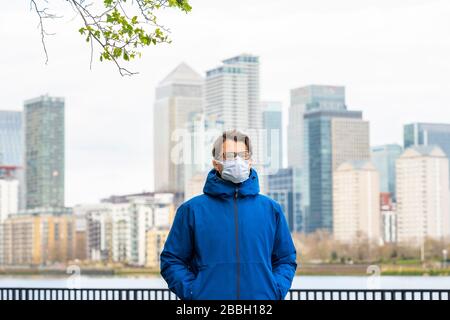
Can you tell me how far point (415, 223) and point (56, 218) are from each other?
143 feet

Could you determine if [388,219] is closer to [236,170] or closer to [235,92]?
[235,92]

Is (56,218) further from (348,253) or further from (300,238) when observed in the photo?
(348,253)

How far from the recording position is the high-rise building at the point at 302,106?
155m

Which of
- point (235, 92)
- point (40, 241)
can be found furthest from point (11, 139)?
point (40, 241)

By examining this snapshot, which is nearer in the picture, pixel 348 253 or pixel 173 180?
pixel 348 253

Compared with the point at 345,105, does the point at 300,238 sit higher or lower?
lower

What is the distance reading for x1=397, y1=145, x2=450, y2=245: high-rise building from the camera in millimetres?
129625

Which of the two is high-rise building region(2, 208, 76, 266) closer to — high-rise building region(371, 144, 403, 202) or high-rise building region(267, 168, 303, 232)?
high-rise building region(267, 168, 303, 232)

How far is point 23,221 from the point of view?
129500 mm

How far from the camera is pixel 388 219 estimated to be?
132m

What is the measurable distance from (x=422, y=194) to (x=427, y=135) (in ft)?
31.8
